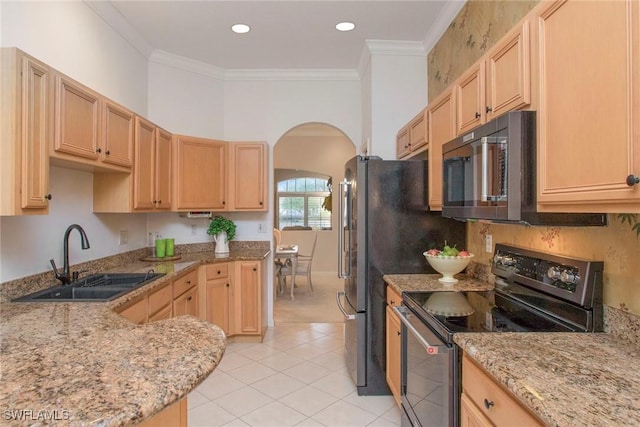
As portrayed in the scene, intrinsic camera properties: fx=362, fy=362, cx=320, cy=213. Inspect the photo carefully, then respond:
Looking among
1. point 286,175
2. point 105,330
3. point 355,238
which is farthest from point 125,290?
point 286,175

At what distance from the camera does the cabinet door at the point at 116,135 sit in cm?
230

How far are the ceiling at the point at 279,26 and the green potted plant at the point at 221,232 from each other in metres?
1.71

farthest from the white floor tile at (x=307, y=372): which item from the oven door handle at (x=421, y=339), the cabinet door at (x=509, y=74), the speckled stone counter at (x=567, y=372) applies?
the cabinet door at (x=509, y=74)

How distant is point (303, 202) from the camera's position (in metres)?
7.79

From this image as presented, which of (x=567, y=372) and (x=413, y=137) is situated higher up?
(x=413, y=137)

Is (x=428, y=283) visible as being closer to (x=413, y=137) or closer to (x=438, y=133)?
(x=438, y=133)

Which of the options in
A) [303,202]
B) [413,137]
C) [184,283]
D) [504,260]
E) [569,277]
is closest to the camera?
[569,277]

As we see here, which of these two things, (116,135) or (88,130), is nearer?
(88,130)

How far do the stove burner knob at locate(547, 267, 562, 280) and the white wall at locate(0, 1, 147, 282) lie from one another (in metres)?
2.69

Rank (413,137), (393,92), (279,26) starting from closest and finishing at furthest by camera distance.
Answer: (413,137) → (279,26) → (393,92)

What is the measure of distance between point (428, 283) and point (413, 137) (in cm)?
119

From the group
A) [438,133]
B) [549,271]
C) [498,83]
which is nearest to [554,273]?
[549,271]

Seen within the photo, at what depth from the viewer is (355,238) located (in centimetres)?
268

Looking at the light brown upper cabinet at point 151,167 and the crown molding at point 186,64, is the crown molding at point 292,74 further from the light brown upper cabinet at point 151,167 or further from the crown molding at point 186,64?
the light brown upper cabinet at point 151,167
